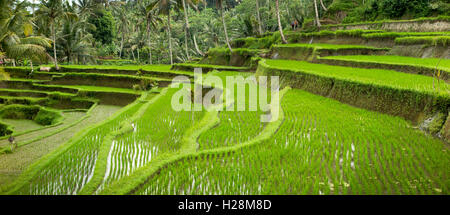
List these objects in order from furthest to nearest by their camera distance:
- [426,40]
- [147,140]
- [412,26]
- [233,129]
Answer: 1. [412,26]
2. [426,40]
3. [147,140]
4. [233,129]

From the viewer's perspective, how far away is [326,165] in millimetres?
4016

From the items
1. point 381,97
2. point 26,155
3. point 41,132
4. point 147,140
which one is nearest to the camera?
point 381,97

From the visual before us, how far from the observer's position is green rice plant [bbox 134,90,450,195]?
3.41 meters

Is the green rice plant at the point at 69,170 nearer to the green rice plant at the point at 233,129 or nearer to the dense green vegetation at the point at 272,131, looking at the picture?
the dense green vegetation at the point at 272,131

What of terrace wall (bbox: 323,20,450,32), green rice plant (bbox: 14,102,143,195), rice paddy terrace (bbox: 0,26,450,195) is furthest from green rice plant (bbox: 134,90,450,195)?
terrace wall (bbox: 323,20,450,32)

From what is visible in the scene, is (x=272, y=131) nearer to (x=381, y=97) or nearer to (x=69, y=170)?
(x=381, y=97)

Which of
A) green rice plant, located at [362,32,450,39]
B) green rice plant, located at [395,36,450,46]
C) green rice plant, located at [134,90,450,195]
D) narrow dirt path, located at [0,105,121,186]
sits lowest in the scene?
narrow dirt path, located at [0,105,121,186]

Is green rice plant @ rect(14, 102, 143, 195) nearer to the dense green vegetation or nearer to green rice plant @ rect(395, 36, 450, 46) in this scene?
the dense green vegetation

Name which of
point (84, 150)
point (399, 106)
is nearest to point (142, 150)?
Result: point (84, 150)

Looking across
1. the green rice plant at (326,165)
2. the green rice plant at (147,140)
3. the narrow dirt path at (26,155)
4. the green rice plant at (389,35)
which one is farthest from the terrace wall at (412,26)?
the narrow dirt path at (26,155)

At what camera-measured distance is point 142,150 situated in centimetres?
562

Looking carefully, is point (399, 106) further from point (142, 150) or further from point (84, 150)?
point (84, 150)

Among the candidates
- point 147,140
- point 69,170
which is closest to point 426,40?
point 147,140

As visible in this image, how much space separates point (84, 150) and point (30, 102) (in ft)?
29.6
